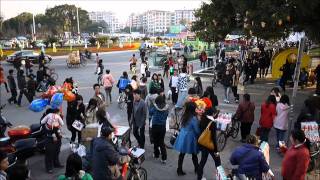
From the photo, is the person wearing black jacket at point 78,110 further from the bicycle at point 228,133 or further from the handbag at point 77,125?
the bicycle at point 228,133

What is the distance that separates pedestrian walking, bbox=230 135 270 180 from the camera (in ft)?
19.1

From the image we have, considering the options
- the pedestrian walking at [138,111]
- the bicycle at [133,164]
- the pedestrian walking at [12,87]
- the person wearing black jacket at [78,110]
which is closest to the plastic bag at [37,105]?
the person wearing black jacket at [78,110]

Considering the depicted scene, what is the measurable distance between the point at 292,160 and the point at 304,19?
7.46 meters

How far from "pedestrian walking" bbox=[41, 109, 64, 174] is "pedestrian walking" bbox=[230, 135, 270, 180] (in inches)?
173

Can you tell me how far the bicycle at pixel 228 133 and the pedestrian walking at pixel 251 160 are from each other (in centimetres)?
401

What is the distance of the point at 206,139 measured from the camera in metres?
7.32

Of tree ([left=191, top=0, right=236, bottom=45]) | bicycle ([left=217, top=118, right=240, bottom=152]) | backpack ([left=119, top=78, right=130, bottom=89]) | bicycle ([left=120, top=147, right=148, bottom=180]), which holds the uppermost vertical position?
tree ([left=191, top=0, right=236, bottom=45])

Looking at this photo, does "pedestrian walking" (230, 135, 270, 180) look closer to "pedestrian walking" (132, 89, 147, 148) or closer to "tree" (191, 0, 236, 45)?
"pedestrian walking" (132, 89, 147, 148)

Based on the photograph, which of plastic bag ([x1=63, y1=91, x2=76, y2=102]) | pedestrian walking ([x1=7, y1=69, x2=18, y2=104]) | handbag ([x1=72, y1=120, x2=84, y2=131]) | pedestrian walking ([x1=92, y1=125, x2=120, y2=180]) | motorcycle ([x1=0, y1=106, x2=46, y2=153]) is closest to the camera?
pedestrian walking ([x1=92, y1=125, x2=120, y2=180])

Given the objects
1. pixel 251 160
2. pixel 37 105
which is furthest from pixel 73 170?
pixel 37 105

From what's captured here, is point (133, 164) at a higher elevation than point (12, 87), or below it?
below

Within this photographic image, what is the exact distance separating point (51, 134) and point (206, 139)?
369 cm

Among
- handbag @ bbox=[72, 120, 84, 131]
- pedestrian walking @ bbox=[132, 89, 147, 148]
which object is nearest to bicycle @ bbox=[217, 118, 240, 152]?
pedestrian walking @ bbox=[132, 89, 147, 148]

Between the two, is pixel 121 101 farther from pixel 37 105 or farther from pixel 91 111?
pixel 91 111
